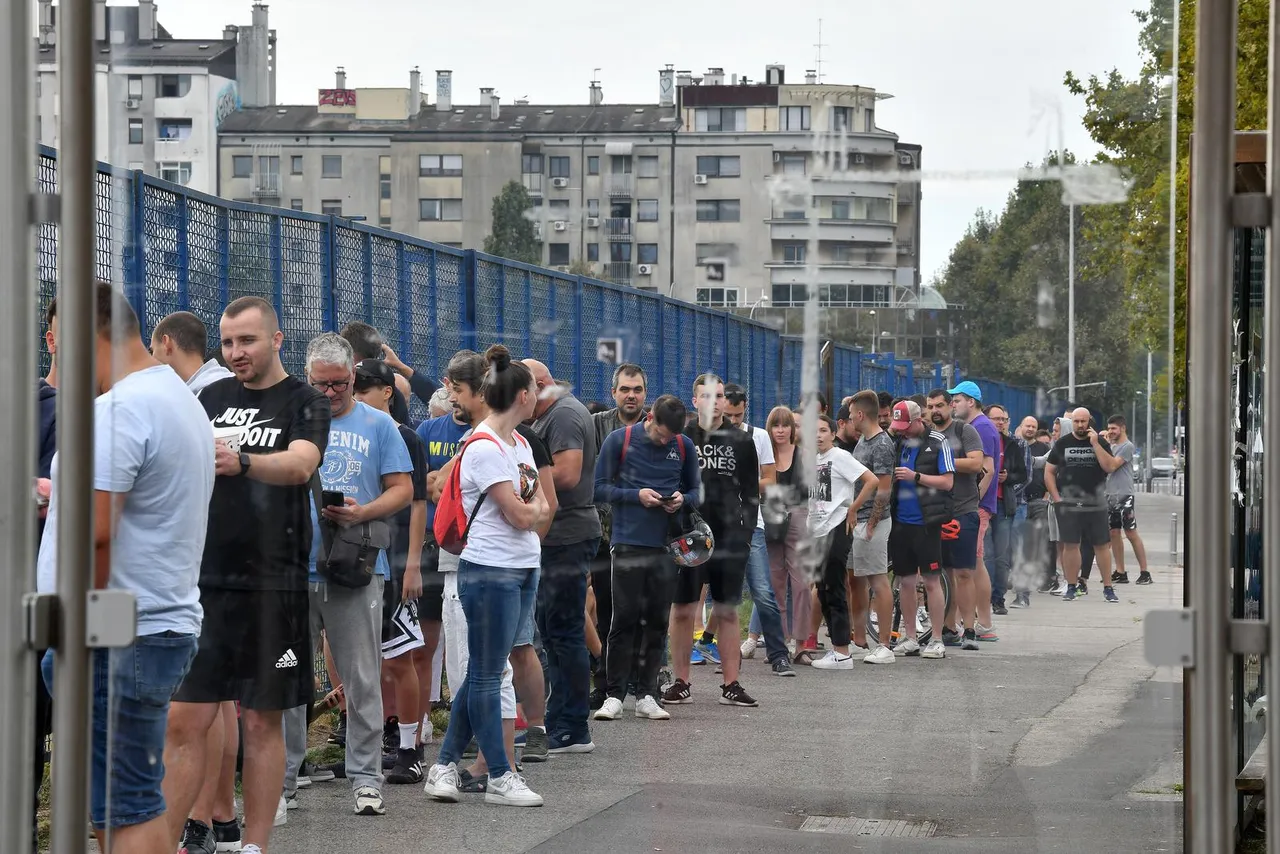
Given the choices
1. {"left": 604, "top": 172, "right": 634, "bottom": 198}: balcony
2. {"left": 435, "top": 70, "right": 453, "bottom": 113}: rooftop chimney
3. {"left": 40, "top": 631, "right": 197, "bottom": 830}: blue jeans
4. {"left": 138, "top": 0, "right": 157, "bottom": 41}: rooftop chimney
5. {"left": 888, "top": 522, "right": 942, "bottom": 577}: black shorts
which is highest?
{"left": 138, "top": 0, "right": 157, "bottom": 41}: rooftop chimney

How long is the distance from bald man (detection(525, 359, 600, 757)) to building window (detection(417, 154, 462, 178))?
5.05ft

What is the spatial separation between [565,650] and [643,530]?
1296mm

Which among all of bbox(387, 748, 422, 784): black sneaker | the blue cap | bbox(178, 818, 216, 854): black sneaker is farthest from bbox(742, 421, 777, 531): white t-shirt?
bbox(387, 748, 422, 784): black sneaker

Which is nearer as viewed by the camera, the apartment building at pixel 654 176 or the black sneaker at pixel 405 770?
the apartment building at pixel 654 176

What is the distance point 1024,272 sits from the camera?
10.9 ft

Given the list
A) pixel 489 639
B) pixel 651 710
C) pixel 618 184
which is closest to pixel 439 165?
pixel 618 184

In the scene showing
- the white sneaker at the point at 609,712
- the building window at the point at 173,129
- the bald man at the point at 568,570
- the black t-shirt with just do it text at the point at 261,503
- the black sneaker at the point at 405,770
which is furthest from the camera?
the white sneaker at the point at 609,712

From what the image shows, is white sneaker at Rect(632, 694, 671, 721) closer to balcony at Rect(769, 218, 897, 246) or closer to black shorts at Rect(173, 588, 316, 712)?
black shorts at Rect(173, 588, 316, 712)

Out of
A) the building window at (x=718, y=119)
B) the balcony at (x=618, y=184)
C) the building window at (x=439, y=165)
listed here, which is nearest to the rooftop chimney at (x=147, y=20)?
the building window at (x=439, y=165)

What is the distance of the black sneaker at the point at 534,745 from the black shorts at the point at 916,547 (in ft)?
10.8

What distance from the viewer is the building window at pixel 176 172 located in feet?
11.0

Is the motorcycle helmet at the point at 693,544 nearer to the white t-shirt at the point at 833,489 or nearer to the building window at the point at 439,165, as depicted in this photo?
the white t-shirt at the point at 833,489

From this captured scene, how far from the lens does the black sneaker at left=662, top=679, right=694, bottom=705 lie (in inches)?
224

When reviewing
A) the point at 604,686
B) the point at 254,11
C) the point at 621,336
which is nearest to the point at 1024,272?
the point at 621,336
